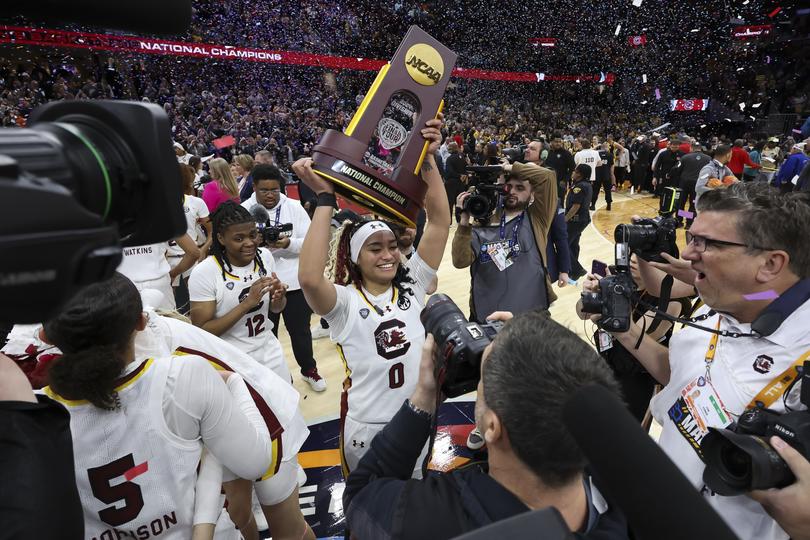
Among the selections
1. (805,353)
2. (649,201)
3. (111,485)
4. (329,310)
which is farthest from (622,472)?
(649,201)

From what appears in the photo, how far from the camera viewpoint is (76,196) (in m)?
0.65

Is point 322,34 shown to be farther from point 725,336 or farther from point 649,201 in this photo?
point 725,336

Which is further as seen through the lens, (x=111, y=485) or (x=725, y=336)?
(x=725, y=336)

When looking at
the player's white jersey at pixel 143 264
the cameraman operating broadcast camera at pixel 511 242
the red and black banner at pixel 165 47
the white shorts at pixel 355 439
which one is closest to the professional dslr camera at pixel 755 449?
the white shorts at pixel 355 439

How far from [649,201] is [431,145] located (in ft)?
37.2

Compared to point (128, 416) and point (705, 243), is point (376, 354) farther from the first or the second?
Result: point (705, 243)

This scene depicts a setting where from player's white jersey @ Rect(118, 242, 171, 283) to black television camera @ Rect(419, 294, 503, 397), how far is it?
8.68ft

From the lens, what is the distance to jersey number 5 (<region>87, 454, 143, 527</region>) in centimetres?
130

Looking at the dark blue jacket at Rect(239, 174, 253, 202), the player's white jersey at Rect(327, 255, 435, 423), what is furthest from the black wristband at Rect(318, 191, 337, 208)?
the dark blue jacket at Rect(239, 174, 253, 202)

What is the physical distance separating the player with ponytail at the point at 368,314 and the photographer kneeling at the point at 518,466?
1.03 metres

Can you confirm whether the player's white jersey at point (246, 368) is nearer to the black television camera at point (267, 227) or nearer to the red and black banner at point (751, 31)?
the black television camera at point (267, 227)

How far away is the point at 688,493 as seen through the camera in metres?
0.39

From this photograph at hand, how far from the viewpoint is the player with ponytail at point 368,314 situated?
197 cm

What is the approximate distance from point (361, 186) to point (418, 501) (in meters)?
1.17
